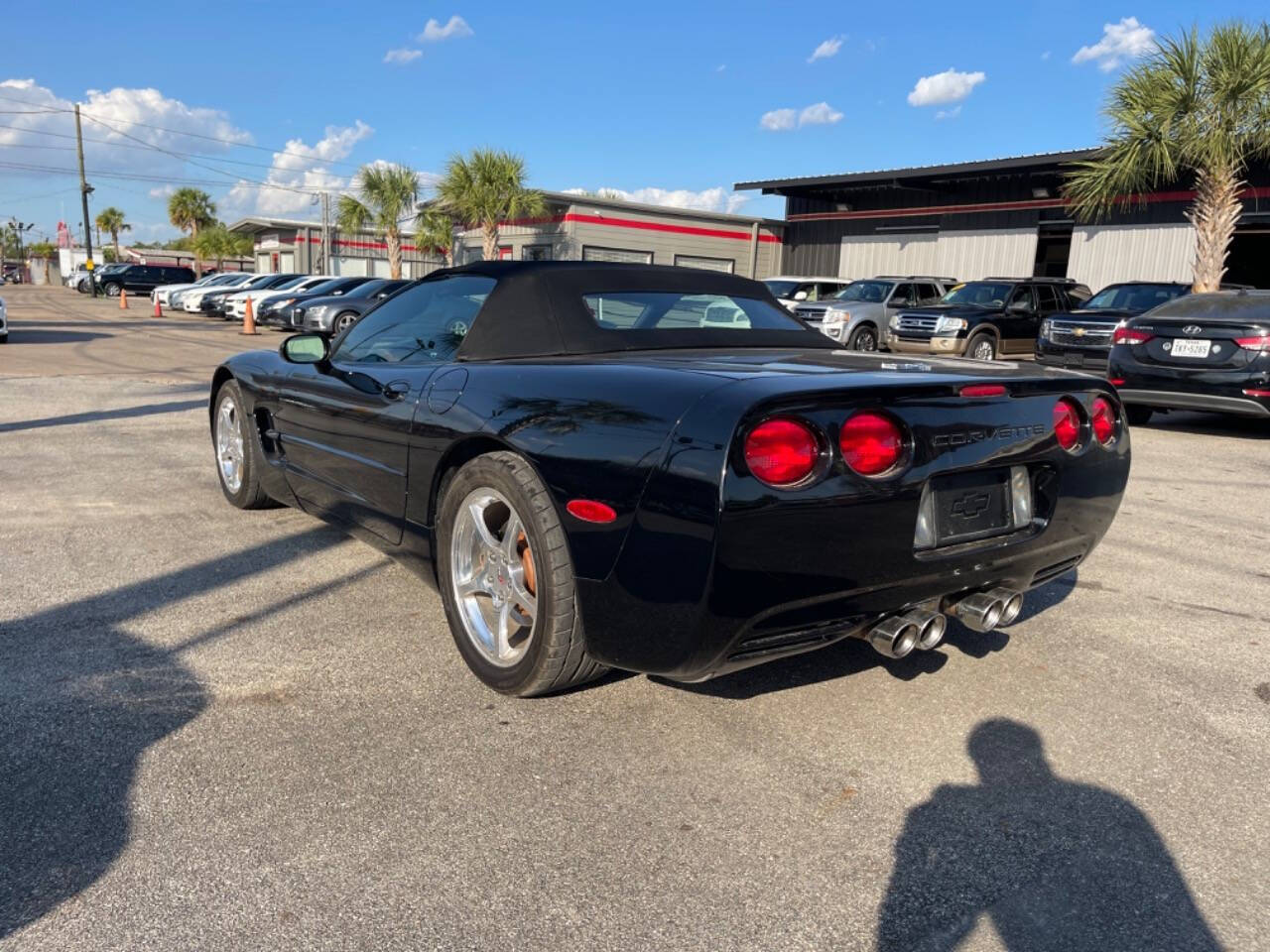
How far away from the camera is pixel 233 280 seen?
32969mm

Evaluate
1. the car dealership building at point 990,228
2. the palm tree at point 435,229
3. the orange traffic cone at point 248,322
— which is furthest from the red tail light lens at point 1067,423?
the palm tree at point 435,229

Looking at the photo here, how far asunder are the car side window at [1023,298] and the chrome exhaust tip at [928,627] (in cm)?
1466

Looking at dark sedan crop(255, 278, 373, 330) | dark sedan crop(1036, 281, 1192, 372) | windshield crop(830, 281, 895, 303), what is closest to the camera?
dark sedan crop(1036, 281, 1192, 372)

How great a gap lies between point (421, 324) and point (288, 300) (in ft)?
70.3

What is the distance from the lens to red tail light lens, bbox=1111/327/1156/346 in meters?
9.28

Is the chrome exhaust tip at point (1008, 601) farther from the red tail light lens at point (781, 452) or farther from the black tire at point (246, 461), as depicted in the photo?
the black tire at point (246, 461)

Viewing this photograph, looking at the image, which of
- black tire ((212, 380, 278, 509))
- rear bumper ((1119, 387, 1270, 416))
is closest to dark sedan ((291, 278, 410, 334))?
rear bumper ((1119, 387, 1270, 416))

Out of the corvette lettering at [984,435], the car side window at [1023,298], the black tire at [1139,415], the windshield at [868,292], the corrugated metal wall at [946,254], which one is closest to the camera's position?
the corvette lettering at [984,435]

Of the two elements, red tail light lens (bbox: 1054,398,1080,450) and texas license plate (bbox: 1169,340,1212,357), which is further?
texas license plate (bbox: 1169,340,1212,357)

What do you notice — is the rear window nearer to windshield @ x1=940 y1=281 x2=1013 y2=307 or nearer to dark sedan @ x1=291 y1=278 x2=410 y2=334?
windshield @ x1=940 y1=281 x2=1013 y2=307

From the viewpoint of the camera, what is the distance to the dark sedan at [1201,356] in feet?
28.0

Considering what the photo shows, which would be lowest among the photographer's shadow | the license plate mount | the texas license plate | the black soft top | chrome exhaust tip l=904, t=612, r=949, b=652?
the photographer's shadow

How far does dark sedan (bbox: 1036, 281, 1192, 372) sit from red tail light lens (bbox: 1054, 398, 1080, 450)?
1001 cm

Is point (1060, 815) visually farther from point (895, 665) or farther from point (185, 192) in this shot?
point (185, 192)
